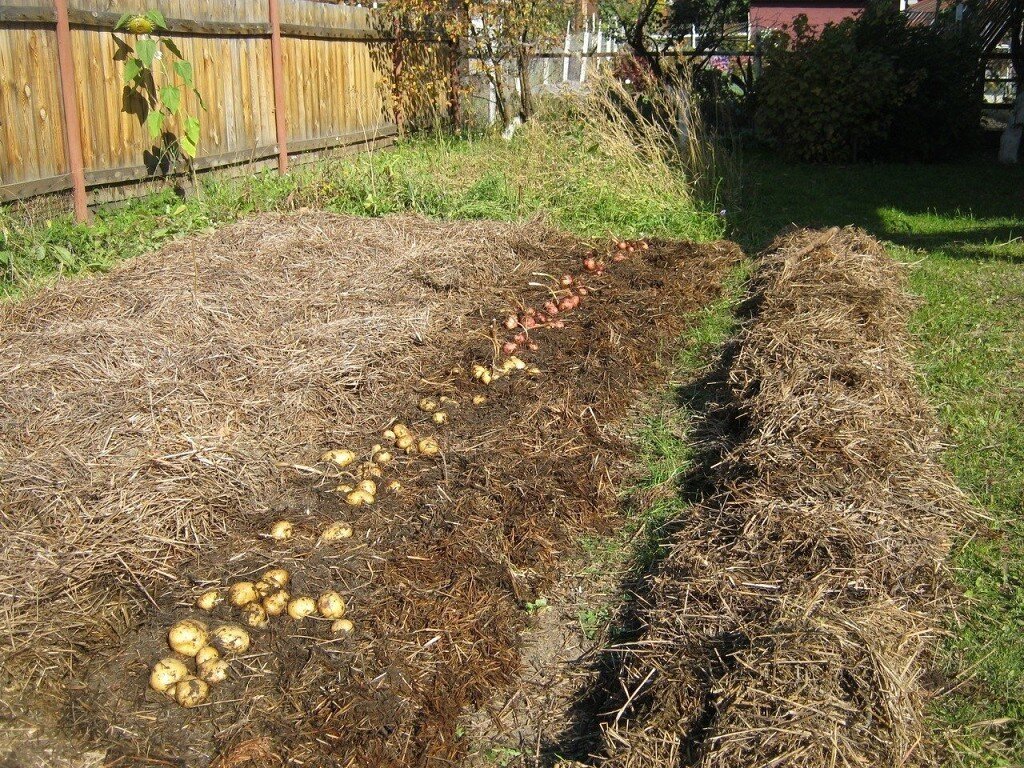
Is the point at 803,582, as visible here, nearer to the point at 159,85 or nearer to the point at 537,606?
the point at 537,606

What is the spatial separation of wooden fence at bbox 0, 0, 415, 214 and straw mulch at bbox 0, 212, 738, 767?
1.87 m

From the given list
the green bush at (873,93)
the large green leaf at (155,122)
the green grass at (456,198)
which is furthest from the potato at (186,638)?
the green bush at (873,93)

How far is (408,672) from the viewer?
2.96m

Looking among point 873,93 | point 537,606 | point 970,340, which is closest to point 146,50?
point 537,606

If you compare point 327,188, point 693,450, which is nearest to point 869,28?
point 327,188

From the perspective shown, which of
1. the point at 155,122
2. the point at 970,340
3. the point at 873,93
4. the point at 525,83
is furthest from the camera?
the point at 525,83

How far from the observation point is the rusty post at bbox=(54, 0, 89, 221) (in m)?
7.20

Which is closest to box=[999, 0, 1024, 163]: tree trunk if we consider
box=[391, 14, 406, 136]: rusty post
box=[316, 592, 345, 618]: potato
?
box=[391, 14, 406, 136]: rusty post

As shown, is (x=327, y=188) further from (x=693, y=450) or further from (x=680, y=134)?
(x=693, y=450)

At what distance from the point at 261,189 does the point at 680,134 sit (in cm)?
432

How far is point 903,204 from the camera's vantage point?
9797 millimetres

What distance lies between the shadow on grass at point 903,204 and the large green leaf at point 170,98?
5.23m

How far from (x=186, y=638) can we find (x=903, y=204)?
911 centimetres

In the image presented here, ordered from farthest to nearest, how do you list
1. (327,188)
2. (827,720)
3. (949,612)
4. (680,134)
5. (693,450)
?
(680,134) → (327,188) → (693,450) → (949,612) → (827,720)
